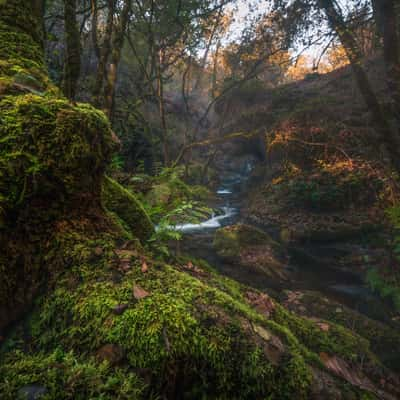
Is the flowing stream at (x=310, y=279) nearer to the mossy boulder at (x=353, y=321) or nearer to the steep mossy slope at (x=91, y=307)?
the mossy boulder at (x=353, y=321)

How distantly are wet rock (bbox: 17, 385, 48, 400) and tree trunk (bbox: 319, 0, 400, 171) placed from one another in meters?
6.74

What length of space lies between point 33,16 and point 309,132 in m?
12.7

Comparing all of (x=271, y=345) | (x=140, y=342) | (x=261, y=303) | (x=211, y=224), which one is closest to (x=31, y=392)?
(x=140, y=342)

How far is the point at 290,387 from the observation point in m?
1.53

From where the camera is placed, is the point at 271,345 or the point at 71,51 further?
the point at 71,51

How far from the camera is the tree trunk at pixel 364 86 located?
525 cm

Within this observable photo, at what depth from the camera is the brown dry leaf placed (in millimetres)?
1509

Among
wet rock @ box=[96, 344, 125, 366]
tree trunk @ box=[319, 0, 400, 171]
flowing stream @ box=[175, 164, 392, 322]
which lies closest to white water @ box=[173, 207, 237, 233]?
flowing stream @ box=[175, 164, 392, 322]

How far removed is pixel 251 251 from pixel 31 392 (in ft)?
23.3

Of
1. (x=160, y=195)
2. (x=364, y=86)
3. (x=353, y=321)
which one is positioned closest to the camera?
(x=353, y=321)

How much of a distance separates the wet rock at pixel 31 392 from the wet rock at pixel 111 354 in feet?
0.93

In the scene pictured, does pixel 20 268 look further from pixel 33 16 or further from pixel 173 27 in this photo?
pixel 173 27

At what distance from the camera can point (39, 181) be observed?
163 cm

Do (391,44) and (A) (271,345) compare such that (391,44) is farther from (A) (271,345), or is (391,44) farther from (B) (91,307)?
(B) (91,307)
